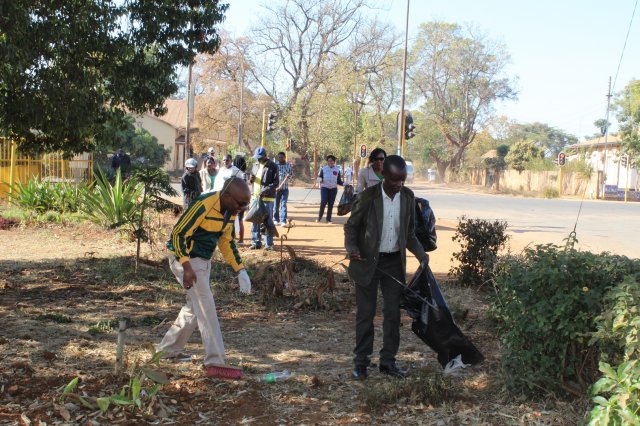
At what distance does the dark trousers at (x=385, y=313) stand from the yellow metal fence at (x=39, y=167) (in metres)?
15.0

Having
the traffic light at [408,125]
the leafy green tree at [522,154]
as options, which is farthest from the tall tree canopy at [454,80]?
the traffic light at [408,125]

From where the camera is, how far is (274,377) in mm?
5086

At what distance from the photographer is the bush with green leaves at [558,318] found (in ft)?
13.4

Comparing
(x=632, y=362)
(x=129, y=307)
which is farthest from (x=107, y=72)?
(x=632, y=362)

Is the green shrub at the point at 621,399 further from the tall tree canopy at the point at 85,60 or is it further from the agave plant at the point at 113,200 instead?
the agave plant at the point at 113,200

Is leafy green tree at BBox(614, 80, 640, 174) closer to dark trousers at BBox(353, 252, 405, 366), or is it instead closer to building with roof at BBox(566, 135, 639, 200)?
building with roof at BBox(566, 135, 639, 200)

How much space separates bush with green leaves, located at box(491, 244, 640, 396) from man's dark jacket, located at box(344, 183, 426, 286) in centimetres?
105

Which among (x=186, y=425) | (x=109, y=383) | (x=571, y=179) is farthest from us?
(x=571, y=179)

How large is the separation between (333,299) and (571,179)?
144 ft

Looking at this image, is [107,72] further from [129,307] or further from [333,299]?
[333,299]

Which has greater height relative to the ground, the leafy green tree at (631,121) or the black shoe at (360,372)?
the leafy green tree at (631,121)

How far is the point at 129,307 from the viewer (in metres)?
7.42

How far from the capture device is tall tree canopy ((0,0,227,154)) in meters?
7.15

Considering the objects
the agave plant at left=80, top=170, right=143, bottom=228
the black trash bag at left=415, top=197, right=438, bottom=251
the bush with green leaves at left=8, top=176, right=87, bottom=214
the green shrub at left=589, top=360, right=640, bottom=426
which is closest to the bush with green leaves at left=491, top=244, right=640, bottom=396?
the green shrub at left=589, top=360, right=640, bottom=426
